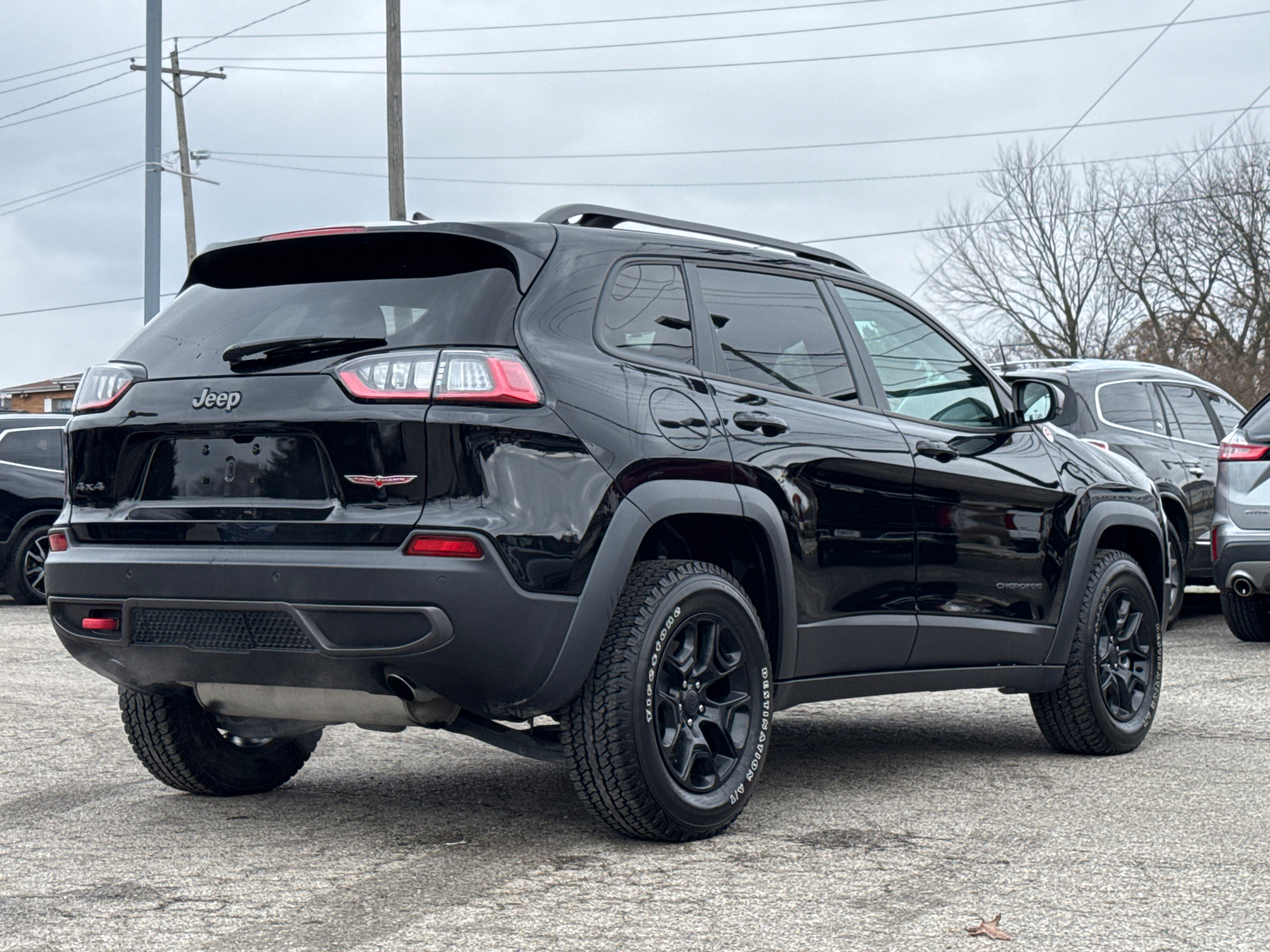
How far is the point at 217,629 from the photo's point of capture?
4176 millimetres

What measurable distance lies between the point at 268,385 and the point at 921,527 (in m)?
2.25

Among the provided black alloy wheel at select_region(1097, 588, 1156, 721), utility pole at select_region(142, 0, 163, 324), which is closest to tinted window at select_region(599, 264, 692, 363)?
black alloy wheel at select_region(1097, 588, 1156, 721)

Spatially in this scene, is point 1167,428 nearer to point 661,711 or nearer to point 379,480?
point 661,711

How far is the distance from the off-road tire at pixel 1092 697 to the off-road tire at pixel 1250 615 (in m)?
3.97

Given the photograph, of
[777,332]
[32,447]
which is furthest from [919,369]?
[32,447]

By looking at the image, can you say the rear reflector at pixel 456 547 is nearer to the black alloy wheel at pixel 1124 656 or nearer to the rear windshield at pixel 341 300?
the rear windshield at pixel 341 300

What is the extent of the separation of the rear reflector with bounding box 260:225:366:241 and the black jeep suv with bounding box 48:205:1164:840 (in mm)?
10

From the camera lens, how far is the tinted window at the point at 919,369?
17.9 feet

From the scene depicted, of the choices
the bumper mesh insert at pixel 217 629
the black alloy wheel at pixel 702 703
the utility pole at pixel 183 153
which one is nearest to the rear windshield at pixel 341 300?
the bumper mesh insert at pixel 217 629

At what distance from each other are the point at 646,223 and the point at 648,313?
0.42 m

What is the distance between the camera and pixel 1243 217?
41.7 m

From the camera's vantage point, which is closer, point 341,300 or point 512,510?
point 512,510

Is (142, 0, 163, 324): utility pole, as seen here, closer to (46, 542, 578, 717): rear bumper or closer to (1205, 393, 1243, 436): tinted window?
(1205, 393, 1243, 436): tinted window

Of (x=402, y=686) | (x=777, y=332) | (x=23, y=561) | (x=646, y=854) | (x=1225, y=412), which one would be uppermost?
(x=777, y=332)
